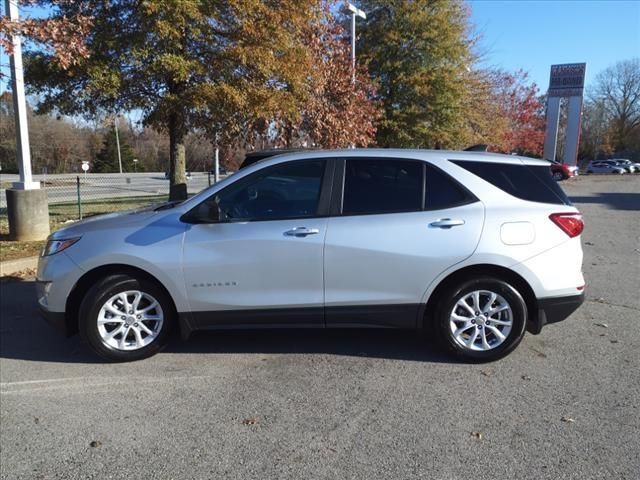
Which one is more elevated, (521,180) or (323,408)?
(521,180)

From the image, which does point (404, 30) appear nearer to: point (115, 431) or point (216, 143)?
point (216, 143)

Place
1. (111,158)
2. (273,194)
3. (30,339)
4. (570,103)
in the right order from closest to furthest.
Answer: (273,194) < (30,339) < (570,103) < (111,158)

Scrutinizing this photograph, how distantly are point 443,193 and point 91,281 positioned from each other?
294 centimetres

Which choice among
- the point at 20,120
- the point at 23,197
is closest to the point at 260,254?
the point at 23,197

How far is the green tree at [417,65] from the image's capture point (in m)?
18.5

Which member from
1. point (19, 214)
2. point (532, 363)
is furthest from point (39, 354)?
point (19, 214)

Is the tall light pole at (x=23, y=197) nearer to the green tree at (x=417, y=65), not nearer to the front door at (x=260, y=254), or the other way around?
the front door at (x=260, y=254)

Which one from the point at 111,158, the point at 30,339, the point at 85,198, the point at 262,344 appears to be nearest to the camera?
the point at 262,344

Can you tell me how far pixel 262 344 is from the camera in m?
4.62

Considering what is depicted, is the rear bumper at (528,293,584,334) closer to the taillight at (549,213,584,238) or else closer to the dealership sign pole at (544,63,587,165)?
the taillight at (549,213,584,238)

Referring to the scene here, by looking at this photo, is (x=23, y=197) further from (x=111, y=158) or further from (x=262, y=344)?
(x=111, y=158)

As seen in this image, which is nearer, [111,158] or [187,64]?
[187,64]

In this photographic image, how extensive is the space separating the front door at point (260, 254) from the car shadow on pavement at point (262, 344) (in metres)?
0.45

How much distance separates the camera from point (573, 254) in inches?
162
